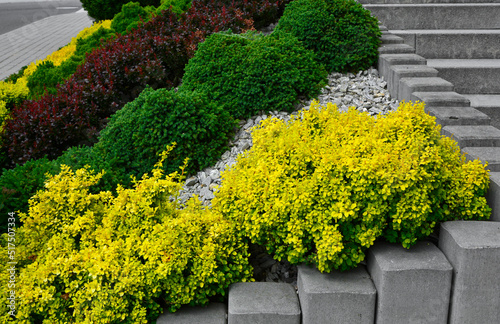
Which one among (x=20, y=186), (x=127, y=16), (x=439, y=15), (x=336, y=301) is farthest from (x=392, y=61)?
(x=127, y=16)

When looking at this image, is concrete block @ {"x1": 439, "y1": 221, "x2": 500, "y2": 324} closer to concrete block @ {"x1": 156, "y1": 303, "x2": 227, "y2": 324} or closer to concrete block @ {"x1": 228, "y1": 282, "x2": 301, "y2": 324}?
concrete block @ {"x1": 228, "y1": 282, "x2": 301, "y2": 324}

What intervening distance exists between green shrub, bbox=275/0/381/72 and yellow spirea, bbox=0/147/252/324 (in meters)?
2.49

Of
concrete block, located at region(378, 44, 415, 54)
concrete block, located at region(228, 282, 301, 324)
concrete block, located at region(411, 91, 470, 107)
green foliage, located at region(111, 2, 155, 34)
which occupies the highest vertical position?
green foliage, located at region(111, 2, 155, 34)

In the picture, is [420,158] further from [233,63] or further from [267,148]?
[233,63]

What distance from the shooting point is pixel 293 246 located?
250 cm

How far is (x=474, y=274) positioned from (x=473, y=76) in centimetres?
299

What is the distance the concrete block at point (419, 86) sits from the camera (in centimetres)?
395

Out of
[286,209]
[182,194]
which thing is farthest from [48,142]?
[286,209]

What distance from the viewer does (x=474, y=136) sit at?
3203 millimetres

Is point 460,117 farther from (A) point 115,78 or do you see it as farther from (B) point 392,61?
(A) point 115,78

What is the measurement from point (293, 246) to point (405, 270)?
570 mm

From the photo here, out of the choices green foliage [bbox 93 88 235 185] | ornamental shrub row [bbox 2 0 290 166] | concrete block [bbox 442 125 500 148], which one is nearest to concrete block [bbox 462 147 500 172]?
concrete block [bbox 442 125 500 148]

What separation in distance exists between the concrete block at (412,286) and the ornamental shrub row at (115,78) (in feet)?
9.48

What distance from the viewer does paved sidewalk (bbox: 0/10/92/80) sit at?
32.4 feet
